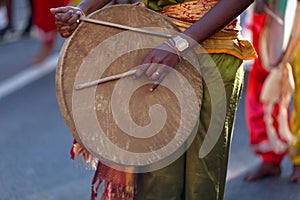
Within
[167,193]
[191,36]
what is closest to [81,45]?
[191,36]

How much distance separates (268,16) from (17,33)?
6.99 metres

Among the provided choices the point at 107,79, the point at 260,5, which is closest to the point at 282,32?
the point at 260,5

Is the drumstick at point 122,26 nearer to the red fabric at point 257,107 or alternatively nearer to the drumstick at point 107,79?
the drumstick at point 107,79

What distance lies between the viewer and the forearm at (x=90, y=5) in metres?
3.12

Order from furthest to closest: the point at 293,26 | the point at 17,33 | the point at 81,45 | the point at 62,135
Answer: the point at 17,33, the point at 62,135, the point at 293,26, the point at 81,45

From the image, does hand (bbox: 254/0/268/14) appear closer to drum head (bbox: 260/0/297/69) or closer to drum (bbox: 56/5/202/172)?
drum head (bbox: 260/0/297/69)

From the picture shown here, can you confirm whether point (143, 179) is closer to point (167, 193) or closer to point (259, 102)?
point (167, 193)

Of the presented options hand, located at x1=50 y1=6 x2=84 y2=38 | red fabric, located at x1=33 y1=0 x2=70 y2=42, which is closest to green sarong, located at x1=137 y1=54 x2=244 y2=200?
hand, located at x1=50 y1=6 x2=84 y2=38

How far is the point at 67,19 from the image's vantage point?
2857 mm

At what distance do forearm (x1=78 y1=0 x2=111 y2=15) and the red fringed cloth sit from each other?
48cm

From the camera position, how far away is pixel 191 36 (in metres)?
2.86

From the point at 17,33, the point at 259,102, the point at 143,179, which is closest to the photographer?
the point at 143,179

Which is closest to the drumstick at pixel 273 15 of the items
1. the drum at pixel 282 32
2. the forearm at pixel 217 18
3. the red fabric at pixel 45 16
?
the drum at pixel 282 32

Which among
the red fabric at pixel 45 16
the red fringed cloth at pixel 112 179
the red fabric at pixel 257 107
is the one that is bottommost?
the red fabric at pixel 45 16
